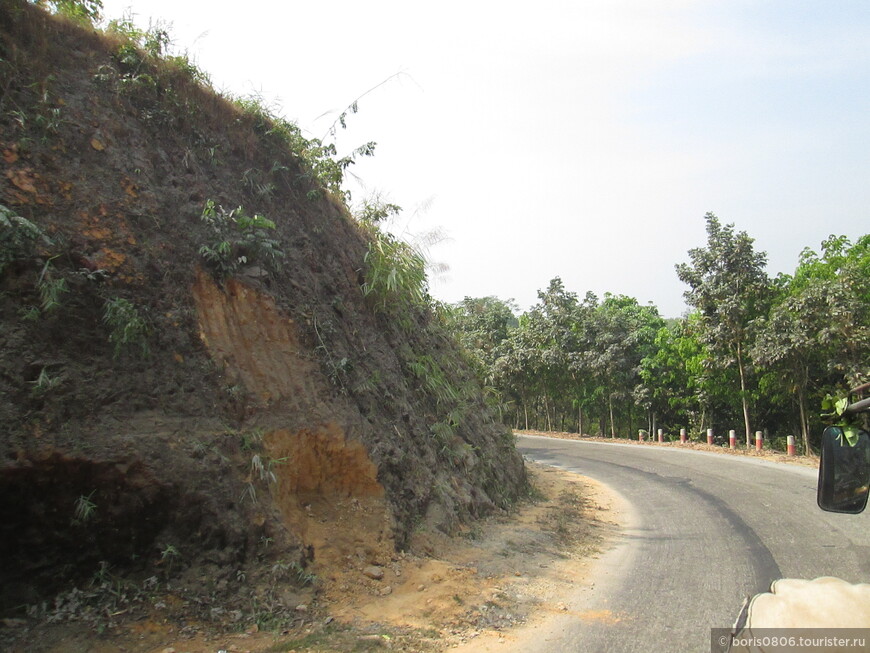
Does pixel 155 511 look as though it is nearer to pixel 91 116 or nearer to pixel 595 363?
pixel 91 116

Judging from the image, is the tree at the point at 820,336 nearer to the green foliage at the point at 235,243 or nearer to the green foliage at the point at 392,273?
the green foliage at the point at 392,273

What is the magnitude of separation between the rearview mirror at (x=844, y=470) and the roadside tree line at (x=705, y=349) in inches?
358

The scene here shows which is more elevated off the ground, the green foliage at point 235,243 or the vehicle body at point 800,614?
the green foliage at point 235,243

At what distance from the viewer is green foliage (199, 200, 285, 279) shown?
262 inches

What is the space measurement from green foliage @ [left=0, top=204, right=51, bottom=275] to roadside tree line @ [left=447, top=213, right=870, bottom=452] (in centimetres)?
760

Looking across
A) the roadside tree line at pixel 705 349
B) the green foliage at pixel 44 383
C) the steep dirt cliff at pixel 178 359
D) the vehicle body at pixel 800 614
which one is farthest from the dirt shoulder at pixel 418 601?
the roadside tree line at pixel 705 349

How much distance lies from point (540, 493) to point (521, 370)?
1994 centimetres

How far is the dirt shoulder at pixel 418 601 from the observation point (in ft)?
14.5

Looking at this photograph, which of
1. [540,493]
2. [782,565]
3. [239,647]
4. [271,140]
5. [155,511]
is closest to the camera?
[239,647]

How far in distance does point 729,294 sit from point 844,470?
1951 cm

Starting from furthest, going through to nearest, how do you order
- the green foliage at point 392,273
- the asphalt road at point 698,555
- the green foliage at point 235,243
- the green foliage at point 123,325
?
the green foliage at point 392,273 < the green foliage at point 235,243 < the green foliage at point 123,325 < the asphalt road at point 698,555

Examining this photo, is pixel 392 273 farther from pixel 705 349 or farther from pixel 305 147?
pixel 705 349

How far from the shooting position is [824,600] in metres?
2.40

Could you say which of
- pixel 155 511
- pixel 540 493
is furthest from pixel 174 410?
pixel 540 493
